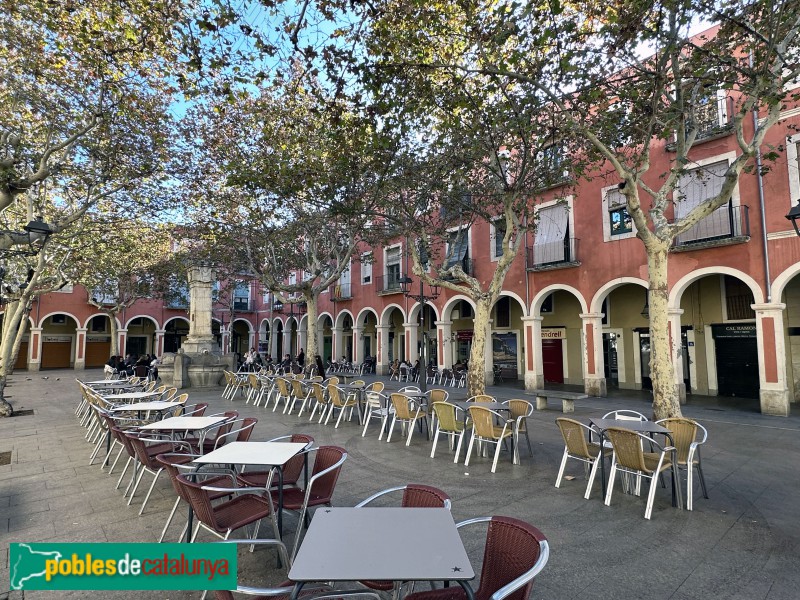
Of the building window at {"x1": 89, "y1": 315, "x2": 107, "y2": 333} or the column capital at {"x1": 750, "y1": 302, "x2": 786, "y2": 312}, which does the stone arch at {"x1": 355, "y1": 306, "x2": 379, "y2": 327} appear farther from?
the building window at {"x1": 89, "y1": 315, "x2": 107, "y2": 333}

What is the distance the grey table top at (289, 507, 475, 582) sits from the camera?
5.32 ft

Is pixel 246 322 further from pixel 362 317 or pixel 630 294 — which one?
pixel 630 294

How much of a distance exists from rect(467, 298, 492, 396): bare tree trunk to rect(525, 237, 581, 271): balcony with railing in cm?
628

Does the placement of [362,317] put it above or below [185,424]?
above

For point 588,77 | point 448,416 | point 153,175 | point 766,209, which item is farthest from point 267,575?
point 766,209

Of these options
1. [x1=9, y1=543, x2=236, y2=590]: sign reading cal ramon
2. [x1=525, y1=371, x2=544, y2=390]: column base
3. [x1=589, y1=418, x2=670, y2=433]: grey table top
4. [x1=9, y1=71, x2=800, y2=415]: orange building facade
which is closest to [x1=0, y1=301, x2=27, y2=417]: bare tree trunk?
[x1=9, y1=543, x2=236, y2=590]: sign reading cal ramon

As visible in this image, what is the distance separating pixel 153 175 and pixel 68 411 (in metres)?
6.73

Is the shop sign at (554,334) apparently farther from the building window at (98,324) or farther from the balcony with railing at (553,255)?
the building window at (98,324)

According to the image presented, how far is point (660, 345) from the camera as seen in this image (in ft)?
20.9

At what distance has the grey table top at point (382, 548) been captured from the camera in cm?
→ 162

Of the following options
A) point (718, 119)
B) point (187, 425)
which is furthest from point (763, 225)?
point (187, 425)

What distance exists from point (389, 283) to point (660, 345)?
56.9 feet

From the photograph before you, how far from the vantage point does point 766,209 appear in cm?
1098

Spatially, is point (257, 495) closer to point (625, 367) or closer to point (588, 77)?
point (588, 77)
